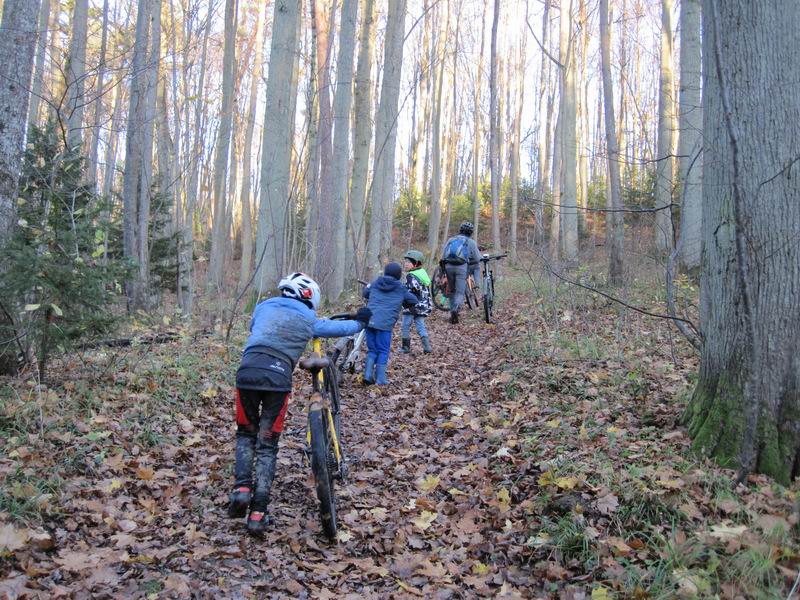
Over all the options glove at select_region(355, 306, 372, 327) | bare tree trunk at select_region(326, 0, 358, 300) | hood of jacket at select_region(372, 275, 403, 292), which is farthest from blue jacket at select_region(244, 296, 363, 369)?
bare tree trunk at select_region(326, 0, 358, 300)

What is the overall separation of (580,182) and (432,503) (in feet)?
85.9

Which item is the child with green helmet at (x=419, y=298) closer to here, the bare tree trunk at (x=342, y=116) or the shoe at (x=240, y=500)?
the bare tree trunk at (x=342, y=116)

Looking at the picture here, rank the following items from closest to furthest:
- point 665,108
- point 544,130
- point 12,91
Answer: point 12,91 < point 665,108 < point 544,130

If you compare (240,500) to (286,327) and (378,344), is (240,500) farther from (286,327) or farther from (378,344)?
(378,344)

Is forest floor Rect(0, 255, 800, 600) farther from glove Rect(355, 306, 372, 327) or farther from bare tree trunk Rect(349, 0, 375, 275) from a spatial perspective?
bare tree trunk Rect(349, 0, 375, 275)

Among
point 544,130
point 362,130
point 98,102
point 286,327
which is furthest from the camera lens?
point 544,130

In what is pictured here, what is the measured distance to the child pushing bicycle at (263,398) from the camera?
4.24 metres

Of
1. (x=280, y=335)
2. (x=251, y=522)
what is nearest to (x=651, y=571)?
(x=251, y=522)

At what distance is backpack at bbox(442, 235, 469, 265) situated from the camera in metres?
11.9

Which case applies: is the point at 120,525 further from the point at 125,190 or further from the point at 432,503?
the point at 125,190

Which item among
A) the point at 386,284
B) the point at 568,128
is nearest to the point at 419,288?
the point at 386,284

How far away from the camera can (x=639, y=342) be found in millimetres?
8445

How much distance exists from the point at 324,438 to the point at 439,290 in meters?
8.79

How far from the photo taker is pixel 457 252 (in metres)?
11.8
